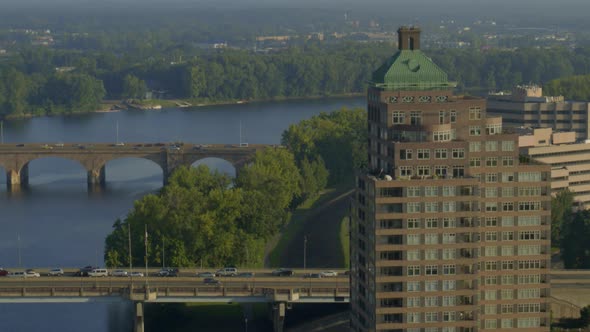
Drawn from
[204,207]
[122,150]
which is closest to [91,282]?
[204,207]

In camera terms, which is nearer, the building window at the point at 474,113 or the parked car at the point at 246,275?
the building window at the point at 474,113

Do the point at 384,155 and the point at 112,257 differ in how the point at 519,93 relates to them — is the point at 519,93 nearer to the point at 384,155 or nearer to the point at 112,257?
the point at 112,257

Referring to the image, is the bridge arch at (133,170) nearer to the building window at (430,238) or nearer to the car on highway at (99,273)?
the car on highway at (99,273)

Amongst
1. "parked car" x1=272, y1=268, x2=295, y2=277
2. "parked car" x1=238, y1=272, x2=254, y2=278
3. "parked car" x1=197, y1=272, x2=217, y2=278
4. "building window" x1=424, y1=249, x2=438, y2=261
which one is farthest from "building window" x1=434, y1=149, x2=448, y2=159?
"parked car" x1=197, y1=272, x2=217, y2=278

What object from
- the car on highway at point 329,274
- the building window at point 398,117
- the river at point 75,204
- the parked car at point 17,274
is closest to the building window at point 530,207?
the building window at point 398,117

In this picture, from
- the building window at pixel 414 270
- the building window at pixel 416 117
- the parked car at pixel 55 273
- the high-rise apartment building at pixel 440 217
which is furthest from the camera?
the parked car at pixel 55 273

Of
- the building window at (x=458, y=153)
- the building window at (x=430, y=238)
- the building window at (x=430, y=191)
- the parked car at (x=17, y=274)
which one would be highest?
the building window at (x=458, y=153)

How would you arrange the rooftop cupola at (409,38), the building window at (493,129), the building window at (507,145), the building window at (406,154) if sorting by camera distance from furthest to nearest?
1. the building window at (493,129)
2. the rooftop cupola at (409,38)
3. the building window at (507,145)
4. the building window at (406,154)

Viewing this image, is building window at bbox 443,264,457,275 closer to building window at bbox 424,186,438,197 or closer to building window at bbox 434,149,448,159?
building window at bbox 424,186,438,197
